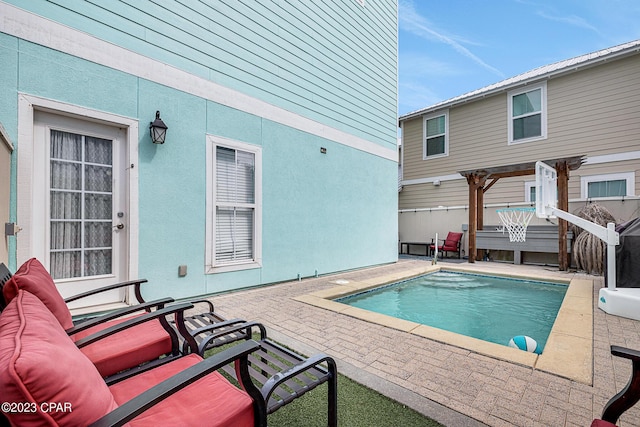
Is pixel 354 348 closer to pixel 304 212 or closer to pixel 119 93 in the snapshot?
pixel 304 212

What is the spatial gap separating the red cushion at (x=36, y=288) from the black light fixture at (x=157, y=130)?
2.36 meters

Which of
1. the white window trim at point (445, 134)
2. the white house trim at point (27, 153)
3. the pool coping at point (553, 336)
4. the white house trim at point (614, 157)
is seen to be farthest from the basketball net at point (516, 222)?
the white house trim at point (27, 153)

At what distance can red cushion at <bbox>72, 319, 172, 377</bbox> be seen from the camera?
5.82 feet

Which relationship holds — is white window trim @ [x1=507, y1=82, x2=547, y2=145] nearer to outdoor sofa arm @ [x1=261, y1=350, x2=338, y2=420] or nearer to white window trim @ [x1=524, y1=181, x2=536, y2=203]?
white window trim @ [x1=524, y1=181, x2=536, y2=203]

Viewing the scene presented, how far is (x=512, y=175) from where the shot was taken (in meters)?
8.13

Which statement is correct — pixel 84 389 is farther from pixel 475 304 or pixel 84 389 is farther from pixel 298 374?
pixel 475 304

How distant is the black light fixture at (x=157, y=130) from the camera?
154 inches

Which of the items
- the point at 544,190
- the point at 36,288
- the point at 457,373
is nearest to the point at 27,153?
the point at 36,288

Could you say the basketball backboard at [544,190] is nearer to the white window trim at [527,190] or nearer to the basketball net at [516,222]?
the basketball net at [516,222]

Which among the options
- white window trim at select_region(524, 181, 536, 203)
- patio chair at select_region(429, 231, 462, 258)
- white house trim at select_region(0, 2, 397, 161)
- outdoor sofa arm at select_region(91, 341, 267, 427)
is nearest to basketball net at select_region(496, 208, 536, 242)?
white window trim at select_region(524, 181, 536, 203)

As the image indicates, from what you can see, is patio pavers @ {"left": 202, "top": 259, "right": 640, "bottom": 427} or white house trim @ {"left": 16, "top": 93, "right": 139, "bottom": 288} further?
white house trim @ {"left": 16, "top": 93, "right": 139, "bottom": 288}

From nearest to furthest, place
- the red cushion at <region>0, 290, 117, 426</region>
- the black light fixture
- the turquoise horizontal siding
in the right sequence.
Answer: the red cushion at <region>0, 290, 117, 426</region> < the turquoise horizontal siding < the black light fixture

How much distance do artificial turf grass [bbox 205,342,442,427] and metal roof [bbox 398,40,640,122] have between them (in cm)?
1075

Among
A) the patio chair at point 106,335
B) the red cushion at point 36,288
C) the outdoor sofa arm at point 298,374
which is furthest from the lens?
the patio chair at point 106,335
